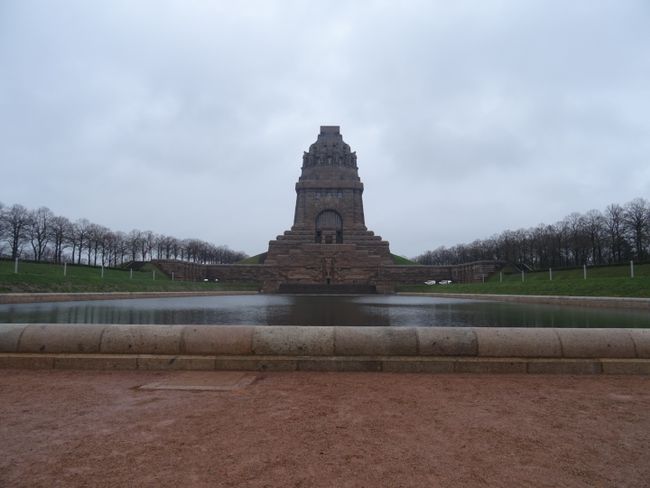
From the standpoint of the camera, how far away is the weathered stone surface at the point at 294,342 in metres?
6.36

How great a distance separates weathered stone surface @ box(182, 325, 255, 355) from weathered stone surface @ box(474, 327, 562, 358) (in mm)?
3749

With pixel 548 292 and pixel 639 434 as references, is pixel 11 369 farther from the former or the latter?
pixel 548 292

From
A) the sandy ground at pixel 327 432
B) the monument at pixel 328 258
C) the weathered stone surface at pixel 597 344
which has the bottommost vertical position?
the sandy ground at pixel 327 432

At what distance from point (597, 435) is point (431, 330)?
283 centimetres

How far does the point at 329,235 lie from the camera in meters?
65.4

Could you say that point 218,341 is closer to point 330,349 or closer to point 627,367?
point 330,349

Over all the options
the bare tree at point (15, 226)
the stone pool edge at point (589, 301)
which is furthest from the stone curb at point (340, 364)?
the bare tree at point (15, 226)

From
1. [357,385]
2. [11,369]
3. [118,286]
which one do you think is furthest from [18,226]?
[357,385]

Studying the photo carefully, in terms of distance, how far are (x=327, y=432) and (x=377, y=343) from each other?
2.67 metres

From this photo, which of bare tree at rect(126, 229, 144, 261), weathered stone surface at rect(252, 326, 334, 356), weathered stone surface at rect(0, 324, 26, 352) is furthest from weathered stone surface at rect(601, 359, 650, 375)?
bare tree at rect(126, 229, 144, 261)

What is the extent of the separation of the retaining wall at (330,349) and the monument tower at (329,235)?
3858cm

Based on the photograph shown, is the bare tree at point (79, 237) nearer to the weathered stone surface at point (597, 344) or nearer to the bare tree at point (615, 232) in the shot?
the weathered stone surface at point (597, 344)

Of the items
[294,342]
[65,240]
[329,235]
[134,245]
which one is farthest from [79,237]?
[294,342]

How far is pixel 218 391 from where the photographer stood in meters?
5.11
